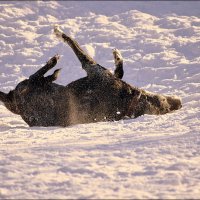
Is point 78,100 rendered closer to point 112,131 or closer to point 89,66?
point 89,66

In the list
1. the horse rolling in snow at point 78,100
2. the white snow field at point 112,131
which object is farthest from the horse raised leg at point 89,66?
the white snow field at point 112,131

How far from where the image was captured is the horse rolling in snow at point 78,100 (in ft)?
17.6

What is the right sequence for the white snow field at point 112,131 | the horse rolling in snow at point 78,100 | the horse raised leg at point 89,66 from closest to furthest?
the white snow field at point 112,131 < the horse rolling in snow at point 78,100 < the horse raised leg at point 89,66

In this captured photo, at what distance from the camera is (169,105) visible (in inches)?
226

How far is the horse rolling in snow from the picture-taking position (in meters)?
5.38

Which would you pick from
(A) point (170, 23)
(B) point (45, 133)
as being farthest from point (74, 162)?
(A) point (170, 23)

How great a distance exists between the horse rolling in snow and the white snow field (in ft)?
0.75

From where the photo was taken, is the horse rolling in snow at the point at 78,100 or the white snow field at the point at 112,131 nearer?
the white snow field at the point at 112,131

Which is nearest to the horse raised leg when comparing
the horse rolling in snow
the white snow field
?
the horse rolling in snow

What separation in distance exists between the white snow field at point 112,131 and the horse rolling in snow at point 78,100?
0.75 feet

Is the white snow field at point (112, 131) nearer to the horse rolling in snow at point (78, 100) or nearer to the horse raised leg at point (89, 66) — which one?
the horse rolling in snow at point (78, 100)

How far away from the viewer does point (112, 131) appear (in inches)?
181

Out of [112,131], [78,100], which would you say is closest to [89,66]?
[78,100]

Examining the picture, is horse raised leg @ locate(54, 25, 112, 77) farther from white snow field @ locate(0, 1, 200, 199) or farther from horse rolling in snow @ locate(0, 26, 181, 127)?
white snow field @ locate(0, 1, 200, 199)
